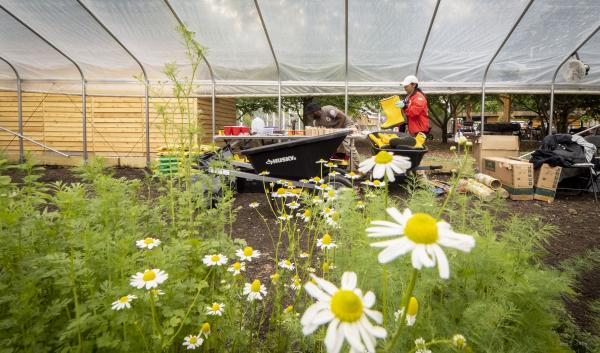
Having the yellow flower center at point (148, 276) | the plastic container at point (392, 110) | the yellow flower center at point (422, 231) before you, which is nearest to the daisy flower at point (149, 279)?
the yellow flower center at point (148, 276)

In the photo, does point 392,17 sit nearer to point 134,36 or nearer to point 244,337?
point 134,36

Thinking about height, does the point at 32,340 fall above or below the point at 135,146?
below

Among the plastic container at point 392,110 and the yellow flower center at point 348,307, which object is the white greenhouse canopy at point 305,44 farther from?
the yellow flower center at point 348,307

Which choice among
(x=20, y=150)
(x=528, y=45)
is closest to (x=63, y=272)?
(x=528, y=45)

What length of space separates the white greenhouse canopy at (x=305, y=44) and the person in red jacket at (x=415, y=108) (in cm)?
120

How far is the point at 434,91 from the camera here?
299 inches

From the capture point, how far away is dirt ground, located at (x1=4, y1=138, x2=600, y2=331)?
2.16 m

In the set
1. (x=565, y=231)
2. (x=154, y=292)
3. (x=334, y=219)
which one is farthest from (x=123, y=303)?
(x=565, y=231)

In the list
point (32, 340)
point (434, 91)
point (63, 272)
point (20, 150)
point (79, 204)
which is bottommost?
point (32, 340)

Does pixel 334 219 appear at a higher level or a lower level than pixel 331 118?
lower

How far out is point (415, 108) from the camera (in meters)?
5.80

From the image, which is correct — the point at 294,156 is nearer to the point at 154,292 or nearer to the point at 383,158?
the point at 154,292

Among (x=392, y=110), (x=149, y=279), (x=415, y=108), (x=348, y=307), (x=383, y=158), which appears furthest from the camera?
(x=392, y=110)

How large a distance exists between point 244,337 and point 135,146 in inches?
334
